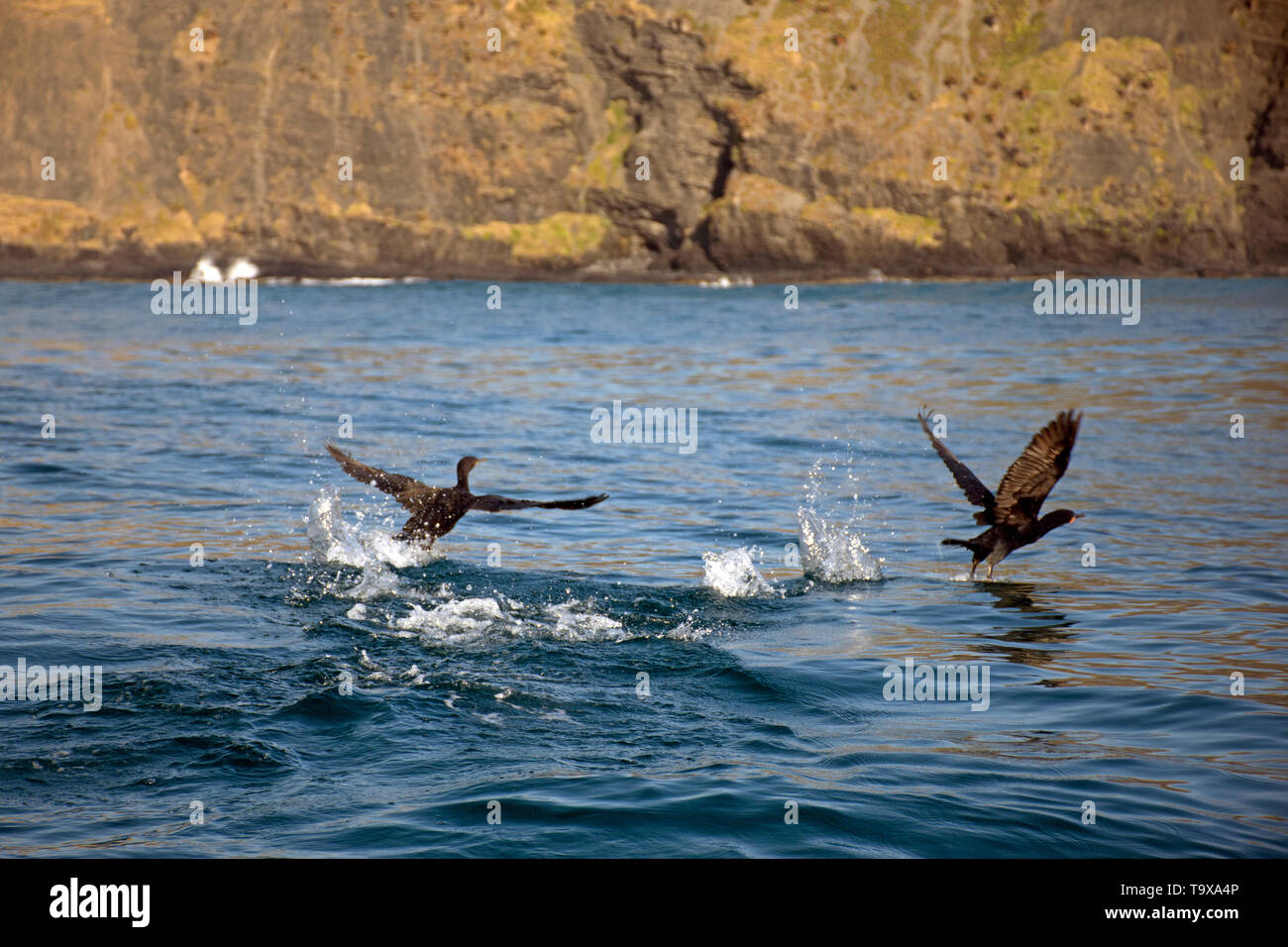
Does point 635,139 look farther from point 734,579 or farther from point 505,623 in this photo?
point 505,623

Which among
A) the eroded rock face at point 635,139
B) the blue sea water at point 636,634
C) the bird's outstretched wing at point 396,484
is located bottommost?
the blue sea water at point 636,634

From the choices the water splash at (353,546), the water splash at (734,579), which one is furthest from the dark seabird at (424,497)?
the water splash at (734,579)

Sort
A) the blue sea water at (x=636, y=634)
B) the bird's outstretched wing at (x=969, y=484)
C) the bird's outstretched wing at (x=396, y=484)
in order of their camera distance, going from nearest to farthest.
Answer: the blue sea water at (x=636, y=634), the bird's outstretched wing at (x=969, y=484), the bird's outstretched wing at (x=396, y=484)

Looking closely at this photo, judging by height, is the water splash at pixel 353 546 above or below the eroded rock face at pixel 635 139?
below

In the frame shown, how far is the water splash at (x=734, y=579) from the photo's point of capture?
12.3 meters

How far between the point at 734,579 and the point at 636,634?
1.97 m

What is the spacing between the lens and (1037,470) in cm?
1140

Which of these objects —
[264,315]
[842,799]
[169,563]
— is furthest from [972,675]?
[264,315]

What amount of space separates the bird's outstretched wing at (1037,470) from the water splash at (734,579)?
2389mm

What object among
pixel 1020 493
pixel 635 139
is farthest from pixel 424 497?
pixel 635 139

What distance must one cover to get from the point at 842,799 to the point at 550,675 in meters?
2.88

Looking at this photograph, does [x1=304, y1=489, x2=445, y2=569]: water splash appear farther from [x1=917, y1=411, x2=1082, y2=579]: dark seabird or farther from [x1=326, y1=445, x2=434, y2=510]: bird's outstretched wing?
[x1=917, y1=411, x2=1082, y2=579]: dark seabird

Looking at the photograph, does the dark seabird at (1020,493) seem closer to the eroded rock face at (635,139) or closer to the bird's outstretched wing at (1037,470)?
the bird's outstretched wing at (1037,470)
